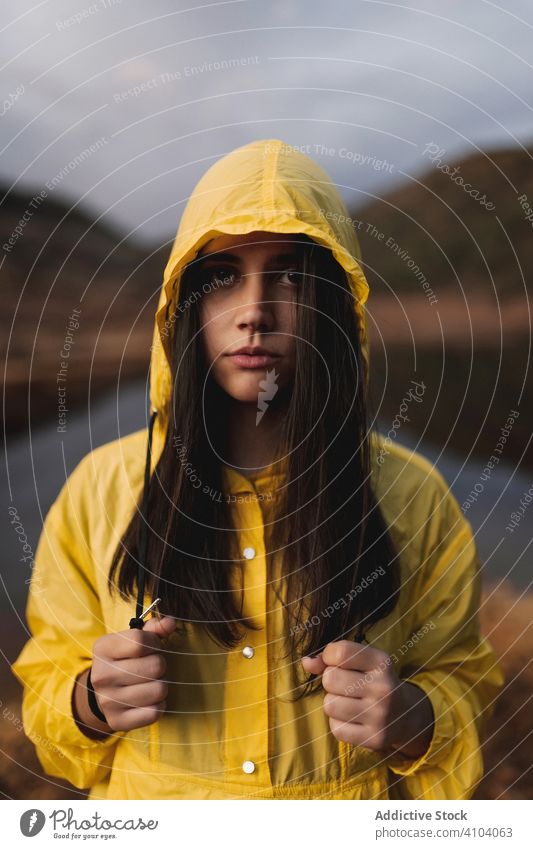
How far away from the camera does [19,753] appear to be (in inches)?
34.4

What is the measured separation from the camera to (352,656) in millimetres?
659

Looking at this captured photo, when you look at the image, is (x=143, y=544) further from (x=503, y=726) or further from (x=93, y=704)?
(x=503, y=726)

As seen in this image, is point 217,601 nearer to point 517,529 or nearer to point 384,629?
point 384,629

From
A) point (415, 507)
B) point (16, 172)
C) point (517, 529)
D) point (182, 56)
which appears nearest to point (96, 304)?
point (16, 172)

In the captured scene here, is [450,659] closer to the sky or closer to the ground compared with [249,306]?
closer to the ground

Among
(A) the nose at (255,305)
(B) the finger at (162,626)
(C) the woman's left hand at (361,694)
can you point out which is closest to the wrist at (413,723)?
(C) the woman's left hand at (361,694)

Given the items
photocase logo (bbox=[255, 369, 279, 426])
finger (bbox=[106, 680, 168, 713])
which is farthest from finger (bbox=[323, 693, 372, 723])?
photocase logo (bbox=[255, 369, 279, 426])

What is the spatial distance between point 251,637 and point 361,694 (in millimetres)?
106

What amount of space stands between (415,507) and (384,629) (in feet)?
0.38

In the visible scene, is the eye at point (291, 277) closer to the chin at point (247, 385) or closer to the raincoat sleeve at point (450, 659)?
the chin at point (247, 385)
